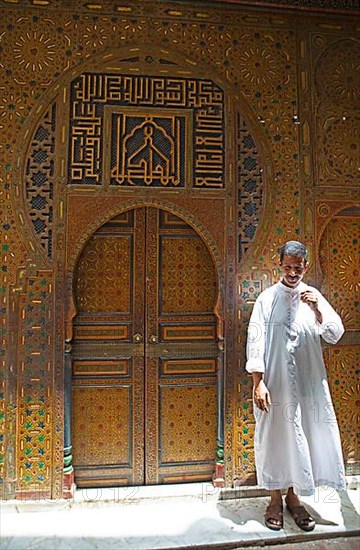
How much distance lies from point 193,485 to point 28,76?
3245mm

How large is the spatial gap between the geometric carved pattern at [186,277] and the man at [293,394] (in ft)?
2.09

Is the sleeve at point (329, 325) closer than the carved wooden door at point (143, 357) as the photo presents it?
Yes

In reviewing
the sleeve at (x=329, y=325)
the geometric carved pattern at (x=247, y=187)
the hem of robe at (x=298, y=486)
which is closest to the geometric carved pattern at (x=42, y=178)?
the geometric carved pattern at (x=247, y=187)

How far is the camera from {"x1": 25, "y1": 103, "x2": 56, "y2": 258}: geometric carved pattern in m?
3.53

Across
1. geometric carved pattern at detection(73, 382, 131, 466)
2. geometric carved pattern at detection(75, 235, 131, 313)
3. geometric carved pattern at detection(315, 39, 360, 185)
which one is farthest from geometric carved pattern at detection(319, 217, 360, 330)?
geometric carved pattern at detection(73, 382, 131, 466)

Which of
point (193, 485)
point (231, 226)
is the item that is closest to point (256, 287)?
point (231, 226)

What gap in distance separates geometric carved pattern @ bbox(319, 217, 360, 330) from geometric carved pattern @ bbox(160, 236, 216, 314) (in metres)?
0.89

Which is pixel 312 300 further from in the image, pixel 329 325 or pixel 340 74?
pixel 340 74

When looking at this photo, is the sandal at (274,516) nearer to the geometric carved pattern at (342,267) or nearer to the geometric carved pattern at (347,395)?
the geometric carved pattern at (347,395)

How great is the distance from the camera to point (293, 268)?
10.0 feet

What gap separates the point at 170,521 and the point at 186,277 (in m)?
1.68

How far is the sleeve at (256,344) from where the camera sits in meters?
3.03

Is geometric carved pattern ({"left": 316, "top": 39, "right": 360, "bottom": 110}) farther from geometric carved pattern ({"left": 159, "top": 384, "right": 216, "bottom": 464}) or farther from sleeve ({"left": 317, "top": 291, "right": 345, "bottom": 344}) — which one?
geometric carved pattern ({"left": 159, "top": 384, "right": 216, "bottom": 464})

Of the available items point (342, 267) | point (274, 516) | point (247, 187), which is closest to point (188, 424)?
point (274, 516)
